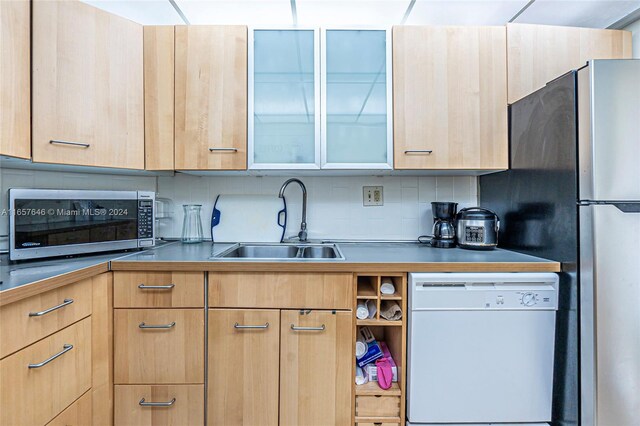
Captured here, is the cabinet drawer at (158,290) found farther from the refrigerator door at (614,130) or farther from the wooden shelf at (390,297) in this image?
the refrigerator door at (614,130)

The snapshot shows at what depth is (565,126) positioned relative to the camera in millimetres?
1123

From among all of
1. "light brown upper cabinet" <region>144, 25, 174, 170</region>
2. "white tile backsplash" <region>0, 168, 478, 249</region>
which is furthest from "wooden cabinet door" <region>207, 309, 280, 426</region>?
"light brown upper cabinet" <region>144, 25, 174, 170</region>

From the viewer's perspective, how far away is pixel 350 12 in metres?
1.52

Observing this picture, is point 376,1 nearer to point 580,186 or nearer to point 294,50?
point 294,50

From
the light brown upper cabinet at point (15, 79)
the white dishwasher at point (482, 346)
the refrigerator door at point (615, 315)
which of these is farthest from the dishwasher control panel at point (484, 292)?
the light brown upper cabinet at point (15, 79)

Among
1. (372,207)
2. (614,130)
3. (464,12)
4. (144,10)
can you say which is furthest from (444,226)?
(144,10)

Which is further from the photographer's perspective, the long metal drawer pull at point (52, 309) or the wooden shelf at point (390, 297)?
the wooden shelf at point (390, 297)

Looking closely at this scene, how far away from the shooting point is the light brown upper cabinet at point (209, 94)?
4.75ft

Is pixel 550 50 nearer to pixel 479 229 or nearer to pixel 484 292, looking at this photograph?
pixel 479 229

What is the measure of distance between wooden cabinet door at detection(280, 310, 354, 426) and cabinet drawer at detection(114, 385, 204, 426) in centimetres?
36

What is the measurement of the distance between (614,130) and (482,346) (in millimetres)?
931

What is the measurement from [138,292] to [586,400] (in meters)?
1.76

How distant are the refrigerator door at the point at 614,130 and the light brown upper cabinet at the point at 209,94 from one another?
4.74ft

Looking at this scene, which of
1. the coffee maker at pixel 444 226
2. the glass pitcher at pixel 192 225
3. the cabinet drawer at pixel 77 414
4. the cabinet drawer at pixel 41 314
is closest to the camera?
the cabinet drawer at pixel 41 314
